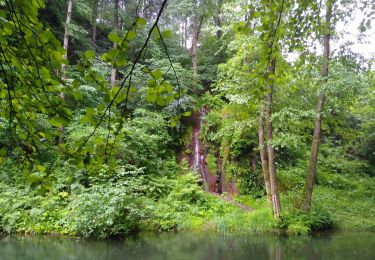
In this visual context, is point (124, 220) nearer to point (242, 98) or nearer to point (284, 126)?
point (242, 98)

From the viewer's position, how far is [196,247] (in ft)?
27.1

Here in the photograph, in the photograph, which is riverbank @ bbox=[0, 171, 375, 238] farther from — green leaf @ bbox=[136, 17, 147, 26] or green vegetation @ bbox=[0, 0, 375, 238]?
green leaf @ bbox=[136, 17, 147, 26]

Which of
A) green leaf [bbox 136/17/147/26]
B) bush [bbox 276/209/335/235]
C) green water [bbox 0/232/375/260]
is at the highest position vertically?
green leaf [bbox 136/17/147/26]

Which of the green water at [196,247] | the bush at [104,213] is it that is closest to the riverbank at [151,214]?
the bush at [104,213]

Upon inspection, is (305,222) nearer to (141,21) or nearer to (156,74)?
(156,74)

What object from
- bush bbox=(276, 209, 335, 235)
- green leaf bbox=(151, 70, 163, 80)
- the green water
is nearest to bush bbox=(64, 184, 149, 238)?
the green water

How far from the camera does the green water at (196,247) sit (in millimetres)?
7434

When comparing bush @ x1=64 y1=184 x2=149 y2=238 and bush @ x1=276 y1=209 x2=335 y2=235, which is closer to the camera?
bush @ x1=64 y1=184 x2=149 y2=238

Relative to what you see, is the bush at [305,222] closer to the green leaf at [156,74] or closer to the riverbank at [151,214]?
the riverbank at [151,214]

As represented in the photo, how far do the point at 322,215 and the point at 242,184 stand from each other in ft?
11.8

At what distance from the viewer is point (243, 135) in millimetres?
14289

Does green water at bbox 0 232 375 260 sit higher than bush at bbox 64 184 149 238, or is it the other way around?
bush at bbox 64 184 149 238

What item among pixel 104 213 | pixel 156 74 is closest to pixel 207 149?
pixel 104 213

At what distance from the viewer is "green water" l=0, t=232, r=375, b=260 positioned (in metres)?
7.43
